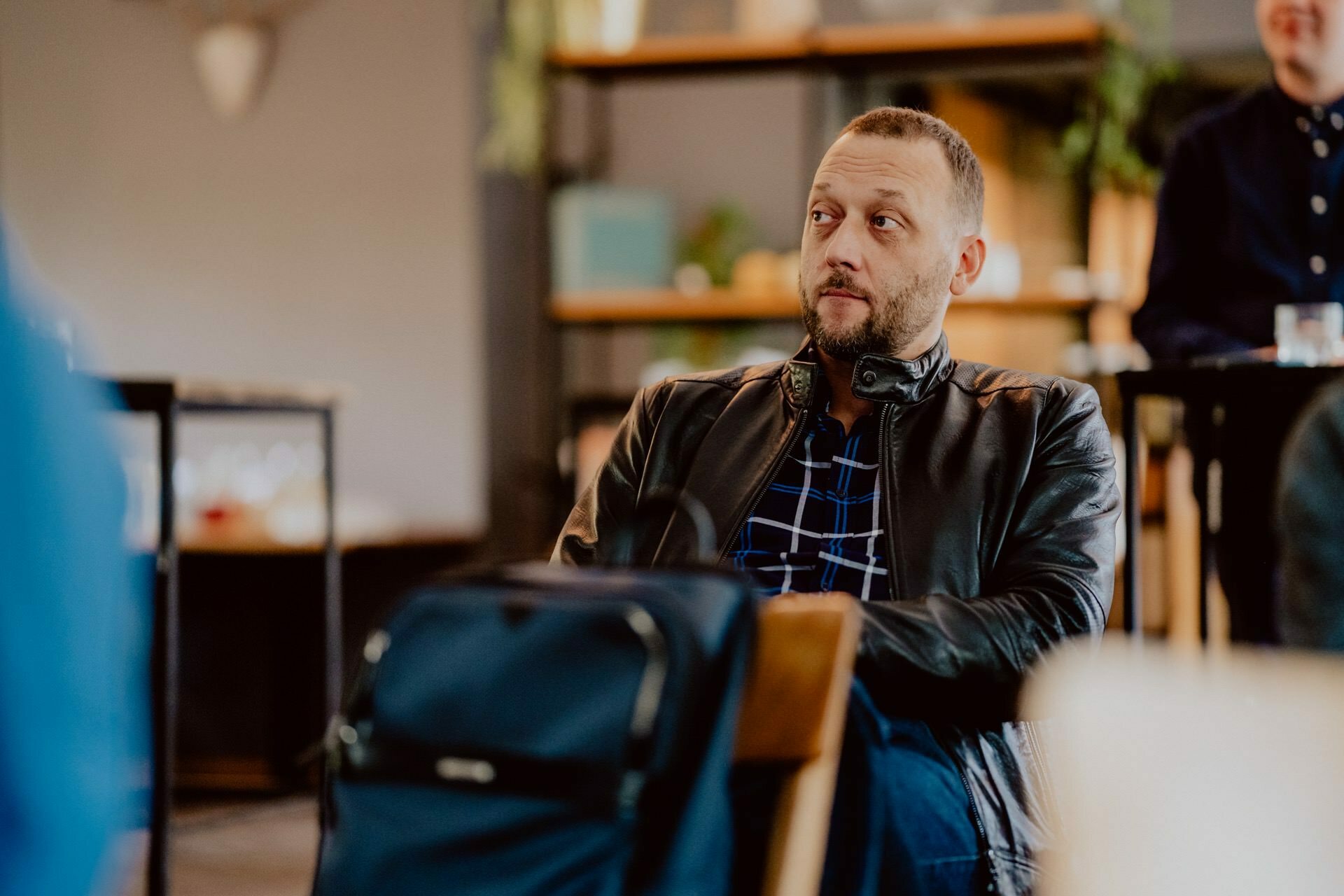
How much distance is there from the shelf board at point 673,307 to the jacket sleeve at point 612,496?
7.98 feet

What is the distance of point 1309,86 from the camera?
2686mm

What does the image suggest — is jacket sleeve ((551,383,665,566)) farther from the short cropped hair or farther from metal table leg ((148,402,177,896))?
metal table leg ((148,402,177,896))

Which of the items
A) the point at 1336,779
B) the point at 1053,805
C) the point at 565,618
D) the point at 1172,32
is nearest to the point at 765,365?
the point at 1053,805

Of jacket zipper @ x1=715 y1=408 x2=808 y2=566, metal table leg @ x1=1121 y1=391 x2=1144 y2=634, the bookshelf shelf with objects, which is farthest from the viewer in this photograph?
the bookshelf shelf with objects

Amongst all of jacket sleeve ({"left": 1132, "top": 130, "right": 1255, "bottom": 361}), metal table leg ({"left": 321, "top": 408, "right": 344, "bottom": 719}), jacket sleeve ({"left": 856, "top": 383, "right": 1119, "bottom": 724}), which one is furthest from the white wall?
jacket sleeve ({"left": 856, "top": 383, "right": 1119, "bottom": 724})

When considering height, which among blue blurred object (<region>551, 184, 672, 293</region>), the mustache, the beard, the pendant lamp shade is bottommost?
the beard

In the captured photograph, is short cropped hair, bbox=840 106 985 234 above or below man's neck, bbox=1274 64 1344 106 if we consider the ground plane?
below

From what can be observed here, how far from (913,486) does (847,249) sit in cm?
31

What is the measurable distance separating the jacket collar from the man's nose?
115 mm

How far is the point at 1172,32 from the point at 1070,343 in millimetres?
1514

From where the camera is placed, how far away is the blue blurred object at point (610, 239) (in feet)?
14.9

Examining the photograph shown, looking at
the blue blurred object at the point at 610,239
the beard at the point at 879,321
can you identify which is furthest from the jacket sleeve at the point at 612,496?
the blue blurred object at the point at 610,239

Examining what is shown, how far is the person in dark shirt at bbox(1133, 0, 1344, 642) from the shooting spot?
2607mm

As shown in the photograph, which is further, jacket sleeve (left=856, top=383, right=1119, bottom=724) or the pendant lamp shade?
the pendant lamp shade
